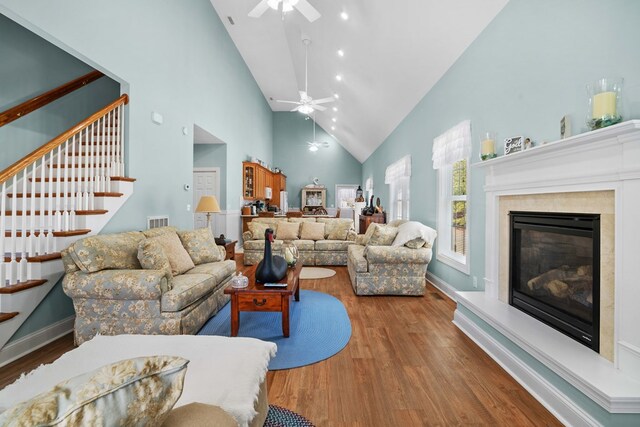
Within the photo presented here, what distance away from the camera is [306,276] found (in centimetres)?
475

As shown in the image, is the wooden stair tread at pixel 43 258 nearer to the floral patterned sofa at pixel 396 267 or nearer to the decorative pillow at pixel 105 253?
the decorative pillow at pixel 105 253

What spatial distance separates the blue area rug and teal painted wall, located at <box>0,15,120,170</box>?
320 centimetres

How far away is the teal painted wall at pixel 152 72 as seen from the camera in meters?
2.59

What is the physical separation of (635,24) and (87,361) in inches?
122

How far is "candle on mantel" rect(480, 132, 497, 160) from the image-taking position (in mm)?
2682

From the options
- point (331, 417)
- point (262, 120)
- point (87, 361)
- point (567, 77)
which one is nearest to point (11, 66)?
point (87, 361)

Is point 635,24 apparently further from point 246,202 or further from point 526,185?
point 246,202

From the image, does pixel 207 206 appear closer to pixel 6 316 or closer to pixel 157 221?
pixel 157 221

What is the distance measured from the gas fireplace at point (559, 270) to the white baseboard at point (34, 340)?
4064mm

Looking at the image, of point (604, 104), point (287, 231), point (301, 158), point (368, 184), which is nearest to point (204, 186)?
point (287, 231)

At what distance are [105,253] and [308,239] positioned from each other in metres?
3.74

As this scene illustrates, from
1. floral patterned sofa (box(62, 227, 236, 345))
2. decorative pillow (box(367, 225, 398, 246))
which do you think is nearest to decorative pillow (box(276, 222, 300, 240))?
decorative pillow (box(367, 225, 398, 246))

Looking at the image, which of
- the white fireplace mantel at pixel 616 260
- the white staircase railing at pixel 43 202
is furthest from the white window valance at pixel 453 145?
the white staircase railing at pixel 43 202

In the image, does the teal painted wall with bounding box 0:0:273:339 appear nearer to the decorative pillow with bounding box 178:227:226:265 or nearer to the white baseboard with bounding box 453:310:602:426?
the decorative pillow with bounding box 178:227:226:265
